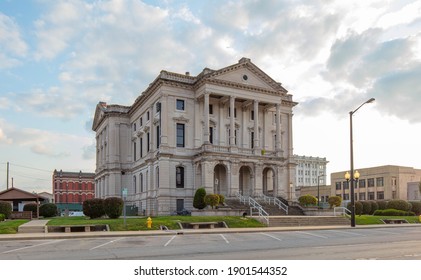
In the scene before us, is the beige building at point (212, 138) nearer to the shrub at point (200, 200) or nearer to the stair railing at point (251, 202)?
the stair railing at point (251, 202)

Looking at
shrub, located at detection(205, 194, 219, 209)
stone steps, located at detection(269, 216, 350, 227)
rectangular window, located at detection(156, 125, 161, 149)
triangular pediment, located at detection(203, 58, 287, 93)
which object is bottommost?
stone steps, located at detection(269, 216, 350, 227)

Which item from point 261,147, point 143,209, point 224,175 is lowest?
point 143,209

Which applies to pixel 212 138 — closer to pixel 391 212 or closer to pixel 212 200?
pixel 212 200

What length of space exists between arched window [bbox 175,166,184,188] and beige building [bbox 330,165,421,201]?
56452 mm

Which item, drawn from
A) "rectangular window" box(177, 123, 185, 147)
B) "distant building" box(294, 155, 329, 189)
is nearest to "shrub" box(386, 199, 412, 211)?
"rectangular window" box(177, 123, 185, 147)

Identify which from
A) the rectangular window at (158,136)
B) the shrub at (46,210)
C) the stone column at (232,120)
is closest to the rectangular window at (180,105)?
the rectangular window at (158,136)

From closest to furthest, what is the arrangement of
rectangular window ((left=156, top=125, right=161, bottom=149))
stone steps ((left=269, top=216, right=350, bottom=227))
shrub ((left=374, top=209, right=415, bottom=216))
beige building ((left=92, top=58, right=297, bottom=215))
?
1. stone steps ((left=269, top=216, right=350, bottom=227))
2. shrub ((left=374, top=209, right=415, bottom=216))
3. beige building ((left=92, top=58, right=297, bottom=215))
4. rectangular window ((left=156, top=125, right=161, bottom=149))

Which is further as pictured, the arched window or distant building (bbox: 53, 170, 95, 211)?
distant building (bbox: 53, 170, 95, 211)

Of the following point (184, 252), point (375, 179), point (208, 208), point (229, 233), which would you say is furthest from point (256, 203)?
point (375, 179)

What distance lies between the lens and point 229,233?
2708 cm

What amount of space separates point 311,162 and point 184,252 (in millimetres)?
164660

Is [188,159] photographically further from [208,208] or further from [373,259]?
[373,259]

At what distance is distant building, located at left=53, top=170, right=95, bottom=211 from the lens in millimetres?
113062

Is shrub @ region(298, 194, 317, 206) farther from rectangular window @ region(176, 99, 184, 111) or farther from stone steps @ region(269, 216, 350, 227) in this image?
rectangular window @ region(176, 99, 184, 111)
